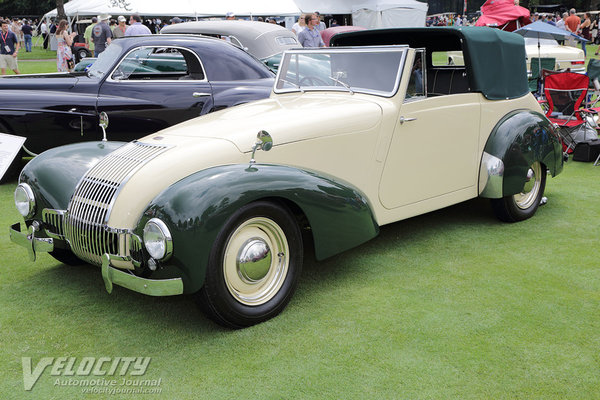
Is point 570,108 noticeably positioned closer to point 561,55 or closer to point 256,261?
point 561,55

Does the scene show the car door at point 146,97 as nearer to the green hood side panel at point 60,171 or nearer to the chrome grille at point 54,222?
the green hood side panel at point 60,171

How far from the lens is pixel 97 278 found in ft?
13.3

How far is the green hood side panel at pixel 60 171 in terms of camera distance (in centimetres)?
364

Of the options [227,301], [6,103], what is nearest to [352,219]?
[227,301]

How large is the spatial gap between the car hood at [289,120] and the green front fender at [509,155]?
4.32 ft

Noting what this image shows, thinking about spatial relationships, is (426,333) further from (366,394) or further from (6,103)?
(6,103)

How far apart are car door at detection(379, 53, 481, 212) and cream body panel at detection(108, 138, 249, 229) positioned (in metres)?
1.27

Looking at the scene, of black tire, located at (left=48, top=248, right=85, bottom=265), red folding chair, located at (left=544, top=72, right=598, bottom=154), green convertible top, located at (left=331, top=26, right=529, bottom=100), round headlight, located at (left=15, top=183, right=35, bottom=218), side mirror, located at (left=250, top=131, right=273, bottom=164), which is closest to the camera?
side mirror, located at (left=250, top=131, right=273, bottom=164)

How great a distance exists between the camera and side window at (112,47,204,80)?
6910 mm

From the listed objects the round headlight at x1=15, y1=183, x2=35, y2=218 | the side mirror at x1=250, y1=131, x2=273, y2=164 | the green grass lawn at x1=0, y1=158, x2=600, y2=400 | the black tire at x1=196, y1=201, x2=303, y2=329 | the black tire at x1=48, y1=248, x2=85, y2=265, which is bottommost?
the green grass lawn at x1=0, y1=158, x2=600, y2=400

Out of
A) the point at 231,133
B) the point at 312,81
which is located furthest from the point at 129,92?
the point at 231,133

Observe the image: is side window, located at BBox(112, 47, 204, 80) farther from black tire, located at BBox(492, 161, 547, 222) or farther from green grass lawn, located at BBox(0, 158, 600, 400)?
black tire, located at BBox(492, 161, 547, 222)

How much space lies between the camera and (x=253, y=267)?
130 inches

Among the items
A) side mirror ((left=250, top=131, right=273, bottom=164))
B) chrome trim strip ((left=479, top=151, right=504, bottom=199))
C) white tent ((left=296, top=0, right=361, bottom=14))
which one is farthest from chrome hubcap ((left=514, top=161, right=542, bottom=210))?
white tent ((left=296, top=0, right=361, bottom=14))
